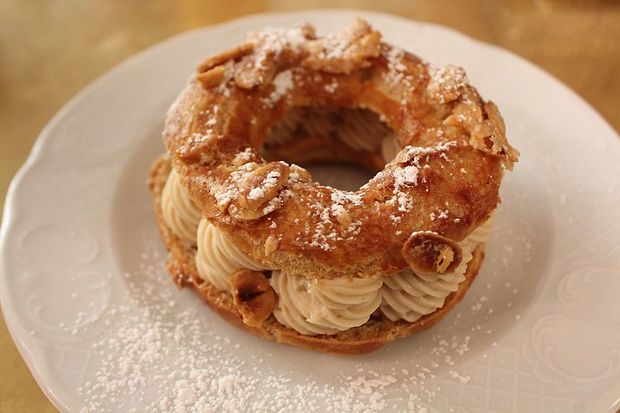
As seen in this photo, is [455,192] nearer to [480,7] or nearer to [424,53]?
[424,53]

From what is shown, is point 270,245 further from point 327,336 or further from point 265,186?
point 327,336

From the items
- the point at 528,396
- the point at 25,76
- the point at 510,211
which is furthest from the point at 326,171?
the point at 25,76

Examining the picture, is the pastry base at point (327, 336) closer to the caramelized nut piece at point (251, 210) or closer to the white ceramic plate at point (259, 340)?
the white ceramic plate at point (259, 340)

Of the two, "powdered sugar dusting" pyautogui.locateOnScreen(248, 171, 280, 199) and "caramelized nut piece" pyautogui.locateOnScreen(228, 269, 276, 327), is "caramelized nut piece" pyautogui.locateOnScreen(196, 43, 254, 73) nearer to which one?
"powdered sugar dusting" pyautogui.locateOnScreen(248, 171, 280, 199)

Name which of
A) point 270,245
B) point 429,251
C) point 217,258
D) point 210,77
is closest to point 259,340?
point 217,258

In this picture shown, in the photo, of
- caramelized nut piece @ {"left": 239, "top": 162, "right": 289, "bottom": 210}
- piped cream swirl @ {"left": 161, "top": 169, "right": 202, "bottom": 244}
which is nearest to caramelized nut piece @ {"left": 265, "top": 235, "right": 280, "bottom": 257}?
caramelized nut piece @ {"left": 239, "top": 162, "right": 289, "bottom": 210}

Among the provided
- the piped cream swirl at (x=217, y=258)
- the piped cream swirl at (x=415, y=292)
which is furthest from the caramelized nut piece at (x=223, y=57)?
the piped cream swirl at (x=415, y=292)
